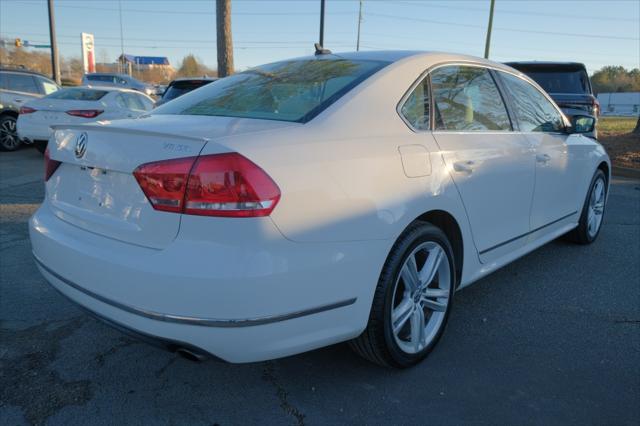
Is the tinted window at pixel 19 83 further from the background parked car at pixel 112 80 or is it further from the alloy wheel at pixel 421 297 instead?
the background parked car at pixel 112 80

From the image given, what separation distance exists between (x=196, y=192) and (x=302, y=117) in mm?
643

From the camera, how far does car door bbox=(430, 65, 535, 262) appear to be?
2.82m

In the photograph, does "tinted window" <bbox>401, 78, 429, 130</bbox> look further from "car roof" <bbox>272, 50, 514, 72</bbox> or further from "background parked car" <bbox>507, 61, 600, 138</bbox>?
"background parked car" <bbox>507, 61, 600, 138</bbox>

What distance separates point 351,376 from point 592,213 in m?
3.44

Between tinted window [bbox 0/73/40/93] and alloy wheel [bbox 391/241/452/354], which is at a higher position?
tinted window [bbox 0/73/40/93]

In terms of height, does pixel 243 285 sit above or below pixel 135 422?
above

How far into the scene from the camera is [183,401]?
2.38 metres

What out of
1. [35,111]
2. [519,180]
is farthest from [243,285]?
[35,111]

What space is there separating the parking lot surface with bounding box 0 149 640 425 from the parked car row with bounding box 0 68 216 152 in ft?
20.1

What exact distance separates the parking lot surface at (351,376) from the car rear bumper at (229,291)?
471mm

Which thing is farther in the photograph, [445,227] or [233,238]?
[445,227]

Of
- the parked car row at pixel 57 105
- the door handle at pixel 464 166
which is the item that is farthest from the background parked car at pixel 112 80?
the door handle at pixel 464 166

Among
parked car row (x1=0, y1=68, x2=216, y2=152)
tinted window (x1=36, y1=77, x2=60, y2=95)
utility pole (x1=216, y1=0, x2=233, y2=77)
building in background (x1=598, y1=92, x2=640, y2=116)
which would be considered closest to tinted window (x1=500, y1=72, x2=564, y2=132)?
parked car row (x1=0, y1=68, x2=216, y2=152)

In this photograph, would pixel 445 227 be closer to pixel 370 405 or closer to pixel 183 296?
pixel 370 405
